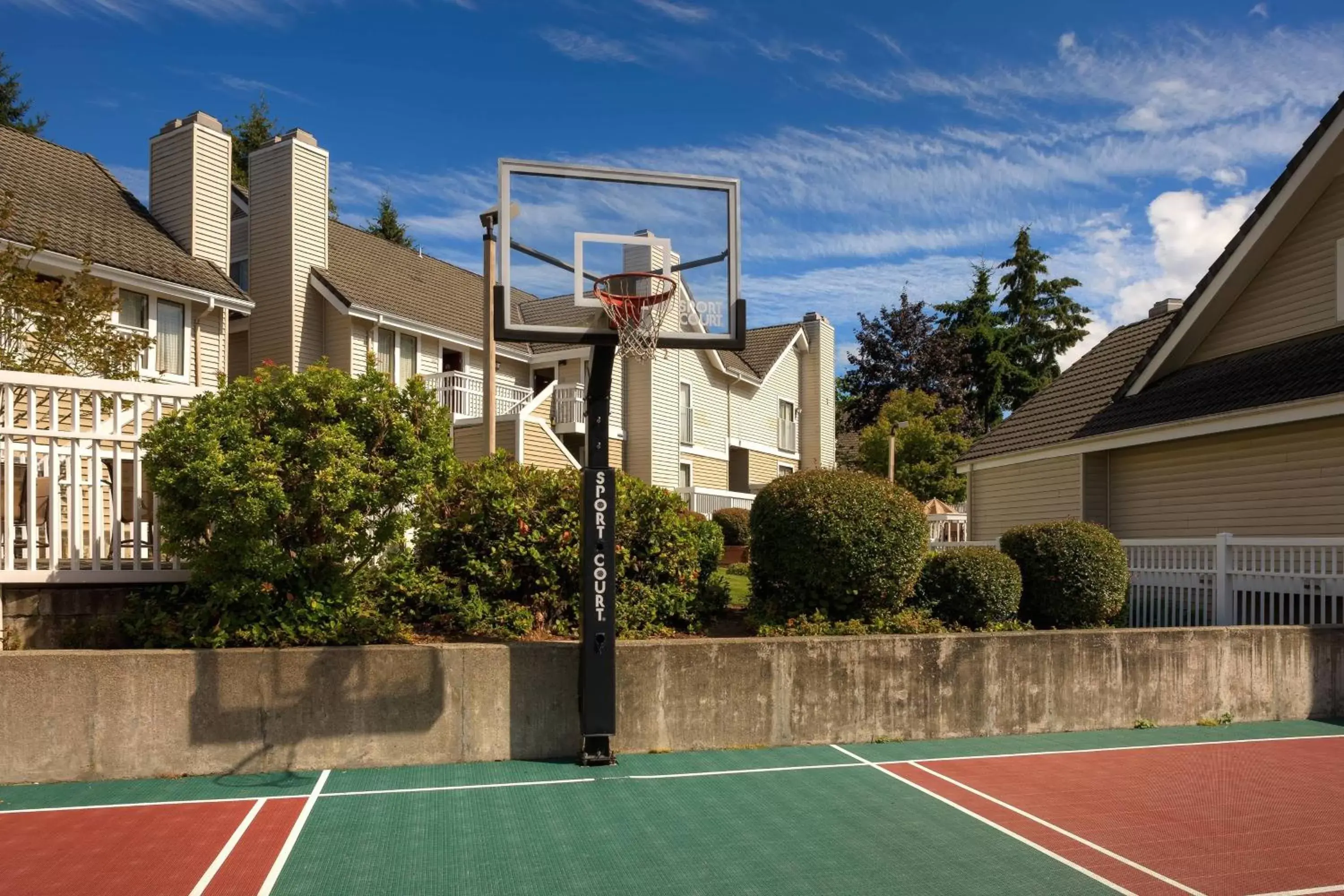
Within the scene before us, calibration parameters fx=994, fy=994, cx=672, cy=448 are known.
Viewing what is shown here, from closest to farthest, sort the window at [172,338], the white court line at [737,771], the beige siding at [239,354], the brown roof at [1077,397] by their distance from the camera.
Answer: the white court line at [737,771] → the window at [172,338] → the brown roof at [1077,397] → the beige siding at [239,354]

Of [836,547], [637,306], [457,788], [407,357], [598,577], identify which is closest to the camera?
[457,788]

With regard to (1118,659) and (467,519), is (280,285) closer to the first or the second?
(467,519)

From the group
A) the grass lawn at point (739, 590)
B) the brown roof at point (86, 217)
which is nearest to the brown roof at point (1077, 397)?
the grass lawn at point (739, 590)

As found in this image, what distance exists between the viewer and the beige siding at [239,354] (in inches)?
940

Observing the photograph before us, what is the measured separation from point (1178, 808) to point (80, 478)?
31.8 ft

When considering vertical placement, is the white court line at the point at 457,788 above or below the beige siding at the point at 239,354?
below

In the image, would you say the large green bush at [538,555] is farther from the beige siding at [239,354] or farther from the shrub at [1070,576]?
the beige siding at [239,354]

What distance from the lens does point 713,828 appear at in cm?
689

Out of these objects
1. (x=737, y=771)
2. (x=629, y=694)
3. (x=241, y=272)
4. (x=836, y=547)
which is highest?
(x=241, y=272)

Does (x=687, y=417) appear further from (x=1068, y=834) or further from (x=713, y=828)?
(x=1068, y=834)

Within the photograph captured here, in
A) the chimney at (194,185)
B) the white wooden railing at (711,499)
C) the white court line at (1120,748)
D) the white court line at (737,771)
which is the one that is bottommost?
the white court line at (1120,748)

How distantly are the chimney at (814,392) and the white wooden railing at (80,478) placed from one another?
110 feet

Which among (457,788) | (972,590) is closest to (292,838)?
(457,788)

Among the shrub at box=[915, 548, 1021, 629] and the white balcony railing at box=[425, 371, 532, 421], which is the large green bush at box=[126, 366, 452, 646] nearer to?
the shrub at box=[915, 548, 1021, 629]
